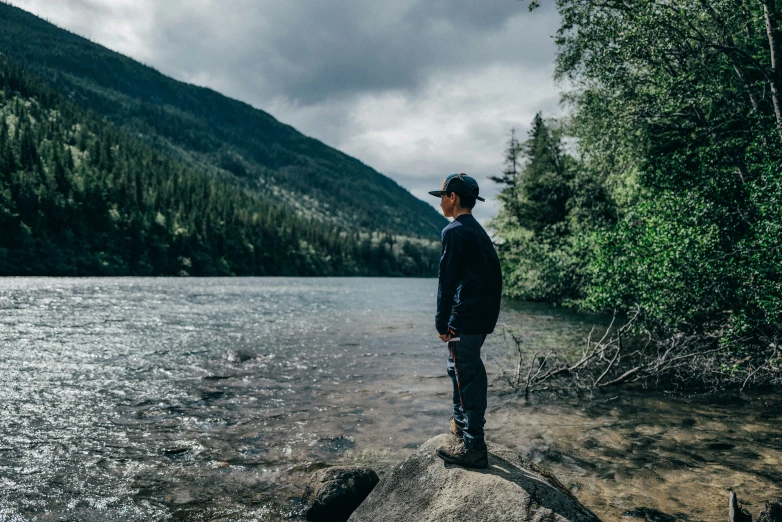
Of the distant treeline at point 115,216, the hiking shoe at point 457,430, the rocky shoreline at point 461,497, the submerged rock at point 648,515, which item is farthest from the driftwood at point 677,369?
the distant treeline at point 115,216

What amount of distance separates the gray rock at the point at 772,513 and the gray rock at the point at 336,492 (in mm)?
4312

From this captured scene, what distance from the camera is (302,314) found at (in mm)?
33656

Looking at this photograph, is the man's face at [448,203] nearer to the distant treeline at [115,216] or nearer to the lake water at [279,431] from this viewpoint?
the lake water at [279,431]

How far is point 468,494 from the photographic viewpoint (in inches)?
183

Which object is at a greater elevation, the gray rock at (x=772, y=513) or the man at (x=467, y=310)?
the man at (x=467, y=310)

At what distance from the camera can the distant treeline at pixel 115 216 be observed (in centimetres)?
8994

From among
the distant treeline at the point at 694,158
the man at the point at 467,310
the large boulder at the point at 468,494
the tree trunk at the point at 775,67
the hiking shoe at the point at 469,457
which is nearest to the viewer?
the large boulder at the point at 468,494

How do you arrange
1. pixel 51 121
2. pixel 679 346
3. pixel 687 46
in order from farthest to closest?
pixel 51 121
pixel 687 46
pixel 679 346

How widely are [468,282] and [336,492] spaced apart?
3141 mm

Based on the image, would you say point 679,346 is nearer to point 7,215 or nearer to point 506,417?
point 506,417

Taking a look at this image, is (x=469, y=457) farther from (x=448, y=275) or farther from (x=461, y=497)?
(x=448, y=275)

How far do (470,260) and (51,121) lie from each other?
7278 inches

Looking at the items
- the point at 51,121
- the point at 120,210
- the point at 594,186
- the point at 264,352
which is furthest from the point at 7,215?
the point at 594,186

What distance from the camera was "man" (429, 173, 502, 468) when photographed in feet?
16.8
